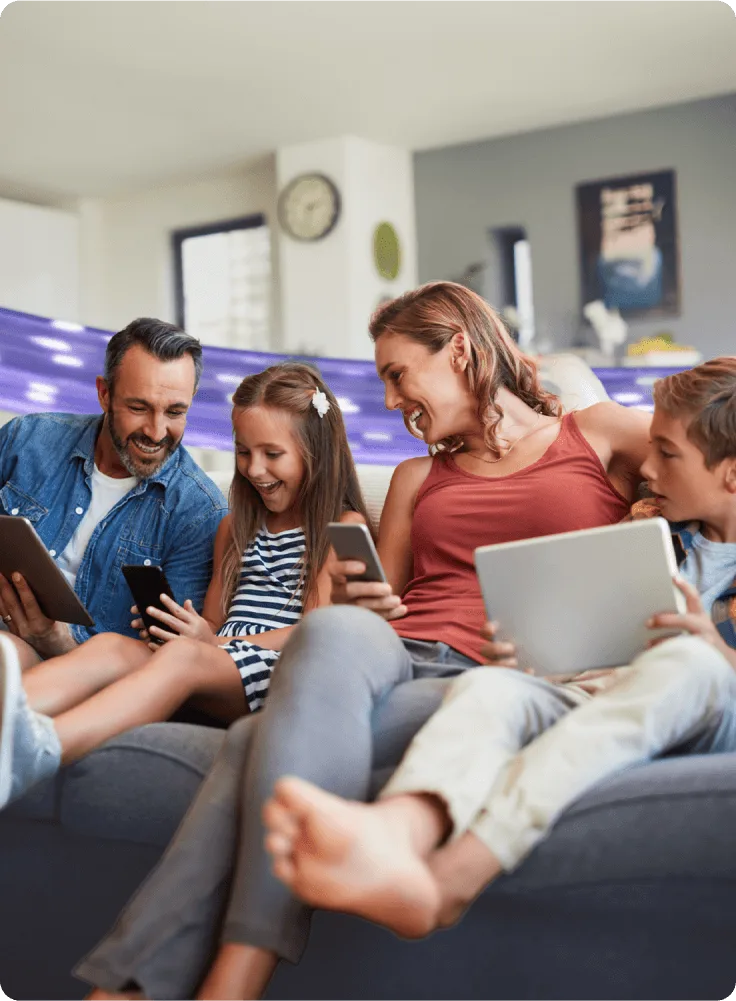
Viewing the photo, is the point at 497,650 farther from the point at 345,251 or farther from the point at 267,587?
the point at 345,251

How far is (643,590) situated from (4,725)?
0.72 m

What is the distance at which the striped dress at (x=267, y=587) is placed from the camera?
1.93 m

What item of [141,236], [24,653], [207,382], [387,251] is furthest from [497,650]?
[141,236]

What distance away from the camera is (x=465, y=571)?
176 cm

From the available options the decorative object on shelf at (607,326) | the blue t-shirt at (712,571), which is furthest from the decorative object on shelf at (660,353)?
the blue t-shirt at (712,571)

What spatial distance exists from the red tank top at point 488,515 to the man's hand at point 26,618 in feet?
1.90

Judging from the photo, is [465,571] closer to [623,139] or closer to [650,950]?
[650,950]

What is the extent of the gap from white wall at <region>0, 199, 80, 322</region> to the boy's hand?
6.54m

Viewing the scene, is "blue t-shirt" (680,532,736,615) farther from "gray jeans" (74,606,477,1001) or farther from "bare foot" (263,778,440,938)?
"bare foot" (263,778,440,938)

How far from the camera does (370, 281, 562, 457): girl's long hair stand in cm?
186

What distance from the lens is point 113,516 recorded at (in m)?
2.13

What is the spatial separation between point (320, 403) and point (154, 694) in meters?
0.68

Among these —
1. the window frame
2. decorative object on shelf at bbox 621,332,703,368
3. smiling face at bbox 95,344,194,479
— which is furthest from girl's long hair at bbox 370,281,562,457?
the window frame

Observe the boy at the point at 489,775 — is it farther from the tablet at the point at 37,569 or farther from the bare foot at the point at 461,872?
the tablet at the point at 37,569
